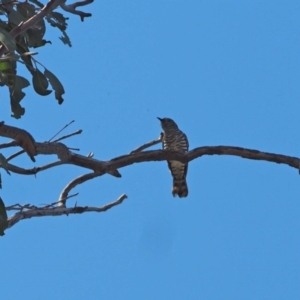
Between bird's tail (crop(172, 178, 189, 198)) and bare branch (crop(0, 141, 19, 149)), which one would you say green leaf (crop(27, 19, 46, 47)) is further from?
bird's tail (crop(172, 178, 189, 198))

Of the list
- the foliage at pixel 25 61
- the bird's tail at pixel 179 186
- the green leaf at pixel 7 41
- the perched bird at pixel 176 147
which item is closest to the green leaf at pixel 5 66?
the foliage at pixel 25 61

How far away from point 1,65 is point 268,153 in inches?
58.1

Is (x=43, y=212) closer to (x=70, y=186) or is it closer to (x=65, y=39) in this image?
(x=70, y=186)

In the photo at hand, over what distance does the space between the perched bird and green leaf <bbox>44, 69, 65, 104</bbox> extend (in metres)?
3.62

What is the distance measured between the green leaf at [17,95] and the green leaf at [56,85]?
118 mm

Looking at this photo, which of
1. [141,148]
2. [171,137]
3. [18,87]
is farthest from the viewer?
[171,137]

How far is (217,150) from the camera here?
4.13 metres

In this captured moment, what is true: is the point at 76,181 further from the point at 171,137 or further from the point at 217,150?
the point at 171,137

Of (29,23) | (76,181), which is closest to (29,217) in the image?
(76,181)

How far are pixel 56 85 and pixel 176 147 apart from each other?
496 cm

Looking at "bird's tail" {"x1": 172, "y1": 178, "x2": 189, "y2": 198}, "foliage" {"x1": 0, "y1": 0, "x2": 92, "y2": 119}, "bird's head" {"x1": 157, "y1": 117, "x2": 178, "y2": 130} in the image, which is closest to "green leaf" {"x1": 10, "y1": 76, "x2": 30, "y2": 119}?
"foliage" {"x1": 0, "y1": 0, "x2": 92, "y2": 119}

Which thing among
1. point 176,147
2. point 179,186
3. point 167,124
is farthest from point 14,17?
point 167,124

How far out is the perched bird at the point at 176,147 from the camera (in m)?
8.25

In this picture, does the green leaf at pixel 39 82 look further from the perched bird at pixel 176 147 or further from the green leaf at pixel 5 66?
the perched bird at pixel 176 147
